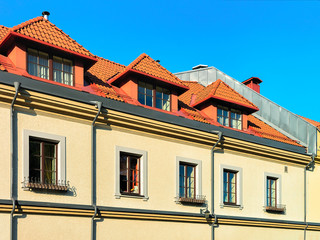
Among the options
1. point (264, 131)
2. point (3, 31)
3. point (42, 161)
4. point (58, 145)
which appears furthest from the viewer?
point (264, 131)

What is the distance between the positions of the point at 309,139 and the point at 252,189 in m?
4.80

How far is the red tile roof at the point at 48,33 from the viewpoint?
13688mm

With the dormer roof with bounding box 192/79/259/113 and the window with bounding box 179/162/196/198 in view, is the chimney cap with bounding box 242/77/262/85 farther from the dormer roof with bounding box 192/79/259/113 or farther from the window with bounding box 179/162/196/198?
the window with bounding box 179/162/196/198

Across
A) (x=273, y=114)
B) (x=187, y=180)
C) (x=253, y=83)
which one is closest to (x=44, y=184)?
(x=187, y=180)

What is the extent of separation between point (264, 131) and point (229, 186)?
4586mm

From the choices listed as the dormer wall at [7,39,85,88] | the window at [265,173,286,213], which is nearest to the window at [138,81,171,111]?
the dormer wall at [7,39,85,88]

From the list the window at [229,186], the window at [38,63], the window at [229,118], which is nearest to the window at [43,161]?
the window at [38,63]

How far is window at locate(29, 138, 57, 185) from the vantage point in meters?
12.5

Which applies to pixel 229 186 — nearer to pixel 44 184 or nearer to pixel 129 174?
pixel 129 174

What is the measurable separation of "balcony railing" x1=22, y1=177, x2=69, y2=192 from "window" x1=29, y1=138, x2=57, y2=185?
0.03 meters

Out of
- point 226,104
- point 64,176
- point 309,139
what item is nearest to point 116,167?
point 64,176

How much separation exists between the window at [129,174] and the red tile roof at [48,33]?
4049 mm

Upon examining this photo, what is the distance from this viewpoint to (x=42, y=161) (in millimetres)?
12680

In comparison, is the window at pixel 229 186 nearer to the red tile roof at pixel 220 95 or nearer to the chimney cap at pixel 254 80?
the red tile roof at pixel 220 95
